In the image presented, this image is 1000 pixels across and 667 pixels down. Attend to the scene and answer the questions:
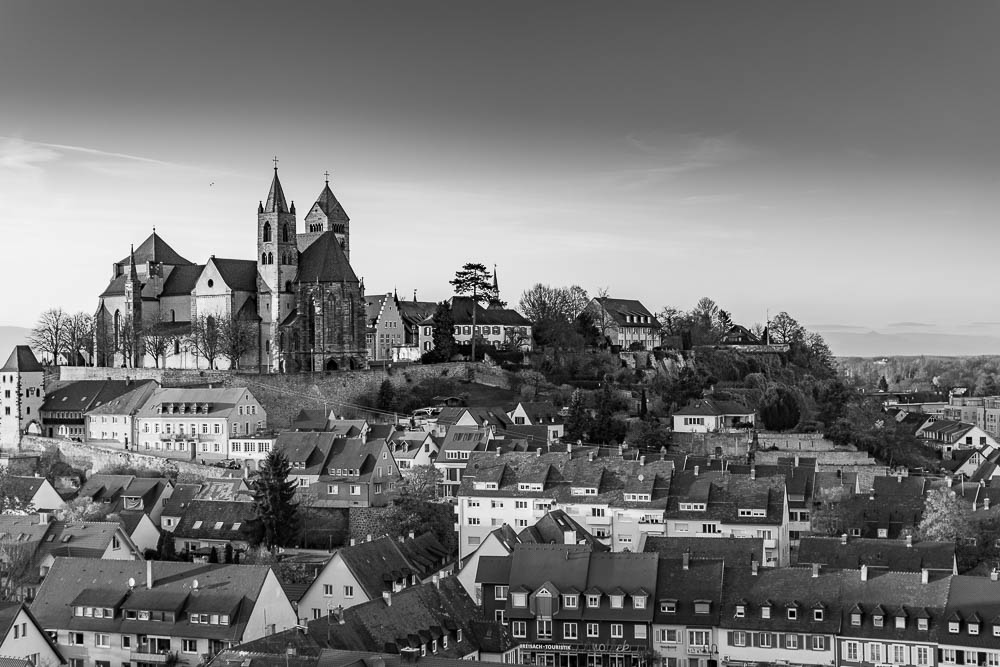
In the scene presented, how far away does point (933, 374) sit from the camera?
198625 mm

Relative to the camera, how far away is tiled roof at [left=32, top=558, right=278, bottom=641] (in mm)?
40625

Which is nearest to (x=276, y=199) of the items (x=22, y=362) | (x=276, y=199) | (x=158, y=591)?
(x=276, y=199)

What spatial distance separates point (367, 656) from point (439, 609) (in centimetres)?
783

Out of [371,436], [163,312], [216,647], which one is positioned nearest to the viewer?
[216,647]

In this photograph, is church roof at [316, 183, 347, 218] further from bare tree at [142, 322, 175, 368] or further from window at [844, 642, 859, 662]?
window at [844, 642, 859, 662]

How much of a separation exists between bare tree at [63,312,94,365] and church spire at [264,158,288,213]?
51.4ft

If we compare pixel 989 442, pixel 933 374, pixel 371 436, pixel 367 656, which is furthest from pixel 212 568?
pixel 933 374

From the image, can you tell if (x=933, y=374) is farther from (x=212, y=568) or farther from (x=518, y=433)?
(x=212, y=568)

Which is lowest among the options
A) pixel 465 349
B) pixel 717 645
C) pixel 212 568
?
pixel 717 645

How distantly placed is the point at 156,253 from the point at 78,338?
8.39m

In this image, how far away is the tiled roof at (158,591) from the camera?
133 ft

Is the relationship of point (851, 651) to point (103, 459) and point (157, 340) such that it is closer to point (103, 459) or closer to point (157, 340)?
point (103, 459)

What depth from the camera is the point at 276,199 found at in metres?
89.7

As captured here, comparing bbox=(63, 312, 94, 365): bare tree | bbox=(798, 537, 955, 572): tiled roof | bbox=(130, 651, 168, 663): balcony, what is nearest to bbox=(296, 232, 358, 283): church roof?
bbox=(63, 312, 94, 365): bare tree
